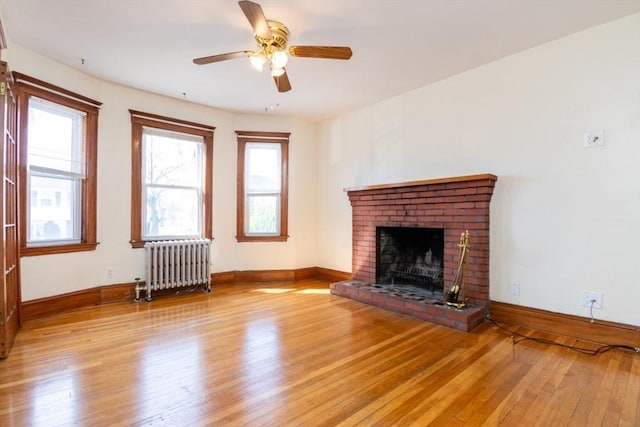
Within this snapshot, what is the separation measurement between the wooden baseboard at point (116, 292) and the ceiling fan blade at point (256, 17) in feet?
11.2

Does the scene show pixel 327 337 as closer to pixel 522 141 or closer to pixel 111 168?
pixel 522 141

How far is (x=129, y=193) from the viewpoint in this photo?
399 centimetres

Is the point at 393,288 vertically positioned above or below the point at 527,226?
below

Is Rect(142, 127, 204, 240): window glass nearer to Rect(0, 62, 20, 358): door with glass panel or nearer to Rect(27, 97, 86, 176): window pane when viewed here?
Rect(27, 97, 86, 176): window pane

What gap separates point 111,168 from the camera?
12.6ft

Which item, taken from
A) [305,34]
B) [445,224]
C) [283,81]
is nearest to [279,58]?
[283,81]

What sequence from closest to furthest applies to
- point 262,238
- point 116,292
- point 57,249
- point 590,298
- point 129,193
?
point 590,298 < point 57,249 < point 116,292 < point 129,193 < point 262,238

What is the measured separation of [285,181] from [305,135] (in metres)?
0.86

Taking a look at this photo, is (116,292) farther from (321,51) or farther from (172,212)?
(321,51)

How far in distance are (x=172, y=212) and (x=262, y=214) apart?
4.36 ft

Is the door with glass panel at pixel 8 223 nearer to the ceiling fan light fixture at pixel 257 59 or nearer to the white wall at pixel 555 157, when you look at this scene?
the ceiling fan light fixture at pixel 257 59

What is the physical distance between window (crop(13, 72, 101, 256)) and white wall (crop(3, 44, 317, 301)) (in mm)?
108

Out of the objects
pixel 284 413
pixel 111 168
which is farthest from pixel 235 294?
pixel 284 413

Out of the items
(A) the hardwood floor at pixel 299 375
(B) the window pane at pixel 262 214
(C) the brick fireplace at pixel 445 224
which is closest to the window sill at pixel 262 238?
(B) the window pane at pixel 262 214
